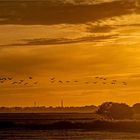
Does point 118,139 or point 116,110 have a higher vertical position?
point 116,110

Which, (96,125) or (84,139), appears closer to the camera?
(84,139)

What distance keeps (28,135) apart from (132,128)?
17620mm

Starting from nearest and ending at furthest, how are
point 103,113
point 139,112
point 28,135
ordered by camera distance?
point 28,135 < point 103,113 < point 139,112

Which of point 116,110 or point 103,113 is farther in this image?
point 103,113

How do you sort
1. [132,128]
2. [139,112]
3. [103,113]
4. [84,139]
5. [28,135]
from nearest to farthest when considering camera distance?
[84,139]
[28,135]
[132,128]
[103,113]
[139,112]

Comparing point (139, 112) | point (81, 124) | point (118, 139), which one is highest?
point (139, 112)

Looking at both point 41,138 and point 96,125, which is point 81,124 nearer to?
point 96,125

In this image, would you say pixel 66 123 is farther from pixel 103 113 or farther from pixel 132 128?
pixel 103 113

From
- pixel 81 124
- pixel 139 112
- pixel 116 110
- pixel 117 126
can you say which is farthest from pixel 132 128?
pixel 139 112

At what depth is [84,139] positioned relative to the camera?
205ft

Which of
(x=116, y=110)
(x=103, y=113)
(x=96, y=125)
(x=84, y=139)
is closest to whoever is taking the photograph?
(x=84, y=139)

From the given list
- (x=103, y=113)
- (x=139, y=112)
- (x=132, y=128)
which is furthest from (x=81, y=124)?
(x=139, y=112)

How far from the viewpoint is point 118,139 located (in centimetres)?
6284

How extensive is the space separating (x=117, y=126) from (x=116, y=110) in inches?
1481
